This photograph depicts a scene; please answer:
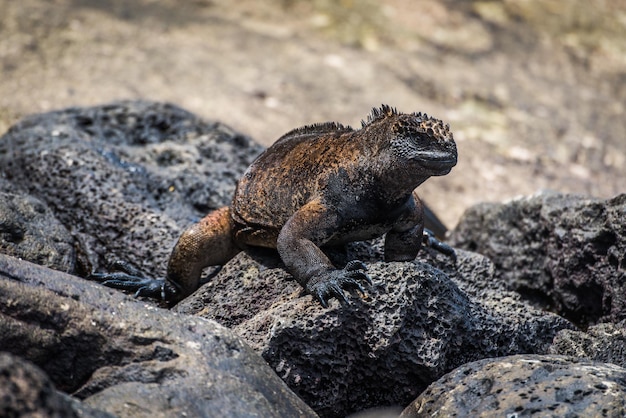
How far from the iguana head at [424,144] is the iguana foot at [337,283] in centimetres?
58

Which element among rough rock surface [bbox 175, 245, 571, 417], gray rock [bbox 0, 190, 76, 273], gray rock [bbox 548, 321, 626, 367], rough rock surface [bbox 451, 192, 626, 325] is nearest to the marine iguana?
rough rock surface [bbox 175, 245, 571, 417]

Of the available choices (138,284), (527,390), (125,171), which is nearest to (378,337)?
(527,390)

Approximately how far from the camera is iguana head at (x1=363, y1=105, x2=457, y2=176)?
3922 millimetres

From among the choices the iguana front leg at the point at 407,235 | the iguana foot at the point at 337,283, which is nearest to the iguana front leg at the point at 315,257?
the iguana foot at the point at 337,283

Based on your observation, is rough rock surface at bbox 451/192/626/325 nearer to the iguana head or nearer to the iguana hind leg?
the iguana head

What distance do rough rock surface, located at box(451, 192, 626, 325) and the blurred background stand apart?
2525 mm

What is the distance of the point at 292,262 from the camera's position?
13.2 feet

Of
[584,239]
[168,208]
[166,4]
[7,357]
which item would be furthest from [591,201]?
[166,4]

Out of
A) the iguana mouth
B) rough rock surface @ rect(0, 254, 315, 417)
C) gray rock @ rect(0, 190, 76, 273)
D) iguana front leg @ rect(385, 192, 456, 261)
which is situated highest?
the iguana mouth

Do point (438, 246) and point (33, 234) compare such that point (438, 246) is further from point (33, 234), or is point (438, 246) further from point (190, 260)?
point (33, 234)

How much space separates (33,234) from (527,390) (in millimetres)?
2919

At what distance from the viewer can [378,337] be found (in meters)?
3.77

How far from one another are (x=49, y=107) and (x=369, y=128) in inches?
218

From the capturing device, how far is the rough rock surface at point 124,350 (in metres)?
3.15
